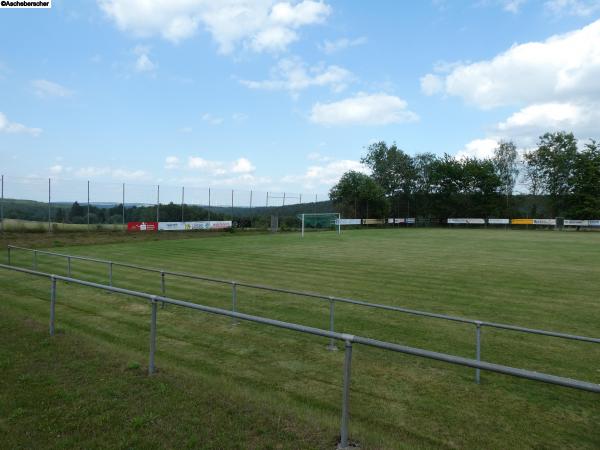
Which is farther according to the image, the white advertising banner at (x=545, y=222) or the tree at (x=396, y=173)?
the tree at (x=396, y=173)

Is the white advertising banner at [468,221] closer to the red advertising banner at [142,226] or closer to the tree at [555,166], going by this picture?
the tree at [555,166]

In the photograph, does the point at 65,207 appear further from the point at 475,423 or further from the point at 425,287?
the point at 475,423

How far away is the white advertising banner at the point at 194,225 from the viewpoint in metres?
35.6

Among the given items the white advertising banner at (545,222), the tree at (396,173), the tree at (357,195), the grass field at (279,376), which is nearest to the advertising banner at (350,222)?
the tree at (357,195)

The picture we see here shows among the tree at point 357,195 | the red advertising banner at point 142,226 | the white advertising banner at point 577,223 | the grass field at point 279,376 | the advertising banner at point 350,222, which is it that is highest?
the tree at point 357,195

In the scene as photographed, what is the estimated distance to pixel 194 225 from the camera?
3762 centimetres

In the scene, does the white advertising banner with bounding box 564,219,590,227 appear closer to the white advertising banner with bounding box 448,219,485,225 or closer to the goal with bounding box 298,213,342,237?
the white advertising banner with bounding box 448,219,485,225

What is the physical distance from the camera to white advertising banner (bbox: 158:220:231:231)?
3556 cm

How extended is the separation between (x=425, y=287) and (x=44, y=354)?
9645mm

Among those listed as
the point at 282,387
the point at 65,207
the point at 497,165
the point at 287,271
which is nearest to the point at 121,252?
the point at 287,271

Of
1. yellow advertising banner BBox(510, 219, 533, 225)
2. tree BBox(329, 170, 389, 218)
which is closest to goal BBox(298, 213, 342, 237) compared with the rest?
tree BBox(329, 170, 389, 218)

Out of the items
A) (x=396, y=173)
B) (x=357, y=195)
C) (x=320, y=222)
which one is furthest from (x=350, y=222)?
(x=396, y=173)

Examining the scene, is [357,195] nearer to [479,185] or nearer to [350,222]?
[350,222]

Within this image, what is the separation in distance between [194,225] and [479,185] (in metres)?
47.0
